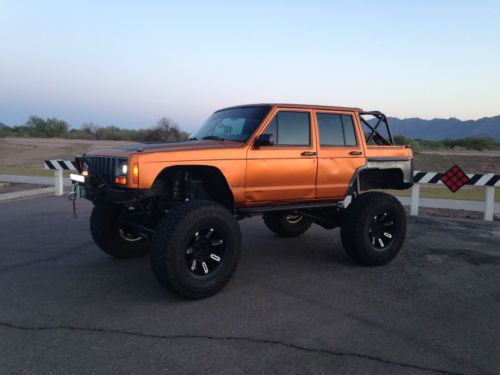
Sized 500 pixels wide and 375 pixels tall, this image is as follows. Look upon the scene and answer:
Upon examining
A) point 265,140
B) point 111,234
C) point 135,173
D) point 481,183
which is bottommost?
point 111,234

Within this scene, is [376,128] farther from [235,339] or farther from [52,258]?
[52,258]

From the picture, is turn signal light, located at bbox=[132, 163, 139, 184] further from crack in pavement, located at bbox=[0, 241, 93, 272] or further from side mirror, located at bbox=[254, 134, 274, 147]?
crack in pavement, located at bbox=[0, 241, 93, 272]

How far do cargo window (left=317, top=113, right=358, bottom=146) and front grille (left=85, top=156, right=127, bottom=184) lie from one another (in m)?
2.66

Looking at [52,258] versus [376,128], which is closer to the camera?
[52,258]

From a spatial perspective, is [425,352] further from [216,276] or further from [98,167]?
[98,167]

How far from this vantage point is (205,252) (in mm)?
4859

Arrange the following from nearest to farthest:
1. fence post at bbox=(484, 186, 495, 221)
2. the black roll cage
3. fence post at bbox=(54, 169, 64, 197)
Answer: the black roll cage < fence post at bbox=(484, 186, 495, 221) < fence post at bbox=(54, 169, 64, 197)

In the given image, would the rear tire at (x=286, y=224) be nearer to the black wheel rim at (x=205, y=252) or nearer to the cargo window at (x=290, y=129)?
the cargo window at (x=290, y=129)

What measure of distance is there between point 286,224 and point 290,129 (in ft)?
8.01

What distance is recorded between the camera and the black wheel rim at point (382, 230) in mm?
6160

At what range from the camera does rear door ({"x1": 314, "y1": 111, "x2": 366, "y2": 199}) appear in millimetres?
5871

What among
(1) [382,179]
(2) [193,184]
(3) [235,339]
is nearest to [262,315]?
(3) [235,339]

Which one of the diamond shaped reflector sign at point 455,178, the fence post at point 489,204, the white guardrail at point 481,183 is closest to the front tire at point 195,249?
the white guardrail at point 481,183

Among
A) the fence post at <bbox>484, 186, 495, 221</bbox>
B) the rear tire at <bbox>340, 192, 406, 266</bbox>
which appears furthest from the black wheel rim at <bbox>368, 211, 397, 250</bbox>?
the fence post at <bbox>484, 186, 495, 221</bbox>
